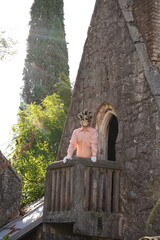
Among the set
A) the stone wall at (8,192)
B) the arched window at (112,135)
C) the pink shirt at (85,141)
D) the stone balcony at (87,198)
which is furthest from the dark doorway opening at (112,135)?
the stone wall at (8,192)

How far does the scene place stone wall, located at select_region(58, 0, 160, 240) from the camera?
8.09 m

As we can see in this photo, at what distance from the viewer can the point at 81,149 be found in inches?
354

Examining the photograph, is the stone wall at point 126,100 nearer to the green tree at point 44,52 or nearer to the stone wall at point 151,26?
the stone wall at point 151,26

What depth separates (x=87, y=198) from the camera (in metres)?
8.27

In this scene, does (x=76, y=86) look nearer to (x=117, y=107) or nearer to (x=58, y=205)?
(x=117, y=107)

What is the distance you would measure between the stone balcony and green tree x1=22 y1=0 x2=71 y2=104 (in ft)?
56.4

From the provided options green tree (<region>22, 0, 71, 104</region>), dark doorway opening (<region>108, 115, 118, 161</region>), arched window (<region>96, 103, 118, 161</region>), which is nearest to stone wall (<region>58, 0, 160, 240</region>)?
arched window (<region>96, 103, 118, 161</region>)

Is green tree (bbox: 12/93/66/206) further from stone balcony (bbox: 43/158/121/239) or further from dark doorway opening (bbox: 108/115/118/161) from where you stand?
stone balcony (bbox: 43/158/121/239)

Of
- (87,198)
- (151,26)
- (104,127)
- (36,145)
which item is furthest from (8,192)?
(151,26)

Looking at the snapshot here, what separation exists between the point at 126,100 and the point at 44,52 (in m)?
18.4

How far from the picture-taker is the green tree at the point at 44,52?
26.2m

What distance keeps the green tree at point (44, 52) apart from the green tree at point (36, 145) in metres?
6.03

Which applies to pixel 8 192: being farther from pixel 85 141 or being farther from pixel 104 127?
pixel 85 141

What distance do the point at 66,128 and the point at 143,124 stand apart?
3.15 metres
